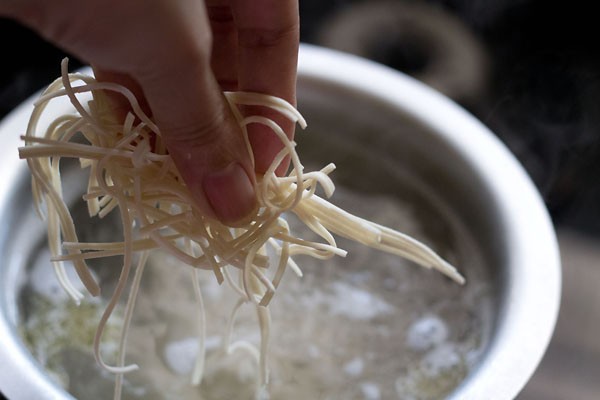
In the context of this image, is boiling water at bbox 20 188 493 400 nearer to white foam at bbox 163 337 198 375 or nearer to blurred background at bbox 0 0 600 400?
white foam at bbox 163 337 198 375

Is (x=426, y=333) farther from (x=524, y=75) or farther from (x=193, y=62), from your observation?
(x=524, y=75)

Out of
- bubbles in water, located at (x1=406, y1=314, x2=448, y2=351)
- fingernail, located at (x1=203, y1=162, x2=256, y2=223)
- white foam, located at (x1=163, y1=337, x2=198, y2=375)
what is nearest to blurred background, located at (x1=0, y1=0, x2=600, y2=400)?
bubbles in water, located at (x1=406, y1=314, x2=448, y2=351)

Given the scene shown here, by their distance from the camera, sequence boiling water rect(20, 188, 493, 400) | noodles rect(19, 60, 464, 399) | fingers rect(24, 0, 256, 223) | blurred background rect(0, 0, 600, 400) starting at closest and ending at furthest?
fingers rect(24, 0, 256, 223) → noodles rect(19, 60, 464, 399) → boiling water rect(20, 188, 493, 400) → blurred background rect(0, 0, 600, 400)

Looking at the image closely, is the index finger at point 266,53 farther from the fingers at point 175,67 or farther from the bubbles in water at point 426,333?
the bubbles in water at point 426,333

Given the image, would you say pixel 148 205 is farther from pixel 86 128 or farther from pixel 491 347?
pixel 491 347

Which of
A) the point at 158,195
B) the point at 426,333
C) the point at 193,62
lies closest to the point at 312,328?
the point at 426,333
